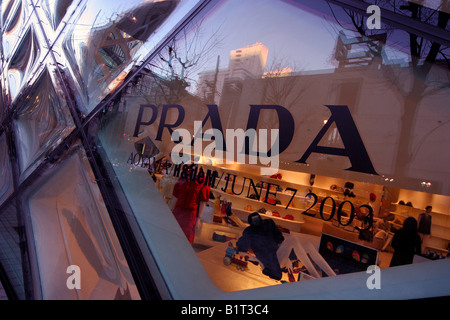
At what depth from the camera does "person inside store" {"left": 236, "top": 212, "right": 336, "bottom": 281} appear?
5.29 feet

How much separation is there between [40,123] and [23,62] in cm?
138

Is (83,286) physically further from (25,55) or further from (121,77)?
(25,55)

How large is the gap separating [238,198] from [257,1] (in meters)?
1.49

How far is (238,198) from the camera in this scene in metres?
2.00

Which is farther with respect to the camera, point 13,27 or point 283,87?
point 13,27

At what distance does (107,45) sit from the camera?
2729mm

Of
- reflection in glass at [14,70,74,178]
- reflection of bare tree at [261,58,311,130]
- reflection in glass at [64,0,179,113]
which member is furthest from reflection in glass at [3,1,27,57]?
reflection of bare tree at [261,58,311,130]

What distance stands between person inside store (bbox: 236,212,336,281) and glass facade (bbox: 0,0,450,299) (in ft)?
0.04

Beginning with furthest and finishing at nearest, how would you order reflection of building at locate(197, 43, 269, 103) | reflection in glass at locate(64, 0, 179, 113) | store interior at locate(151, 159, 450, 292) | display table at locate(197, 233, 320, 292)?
reflection in glass at locate(64, 0, 179, 113), reflection of building at locate(197, 43, 269, 103), display table at locate(197, 233, 320, 292), store interior at locate(151, 159, 450, 292)

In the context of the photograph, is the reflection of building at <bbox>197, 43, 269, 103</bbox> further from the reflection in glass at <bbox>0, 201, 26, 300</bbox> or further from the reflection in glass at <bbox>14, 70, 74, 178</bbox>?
the reflection in glass at <bbox>0, 201, 26, 300</bbox>

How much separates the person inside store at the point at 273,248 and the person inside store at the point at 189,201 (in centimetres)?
48

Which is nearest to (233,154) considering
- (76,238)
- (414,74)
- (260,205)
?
(260,205)

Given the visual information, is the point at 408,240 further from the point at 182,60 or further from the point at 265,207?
the point at 182,60
